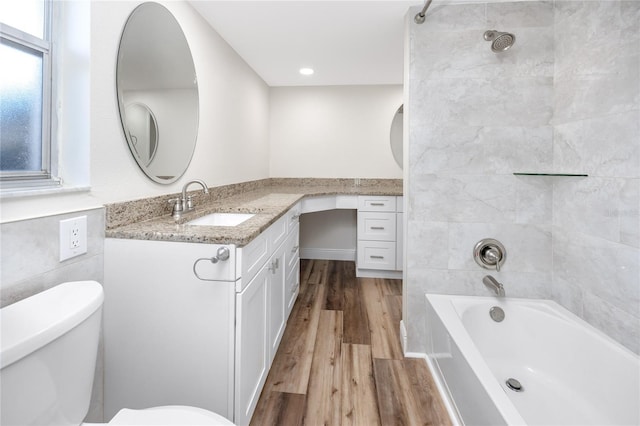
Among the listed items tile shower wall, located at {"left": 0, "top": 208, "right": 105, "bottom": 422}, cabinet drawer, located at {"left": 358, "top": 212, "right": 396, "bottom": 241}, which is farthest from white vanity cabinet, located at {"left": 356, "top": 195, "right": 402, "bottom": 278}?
tile shower wall, located at {"left": 0, "top": 208, "right": 105, "bottom": 422}

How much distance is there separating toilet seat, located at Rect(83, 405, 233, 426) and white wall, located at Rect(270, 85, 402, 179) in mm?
3061

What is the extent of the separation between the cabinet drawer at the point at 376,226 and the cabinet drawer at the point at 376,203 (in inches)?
2.0

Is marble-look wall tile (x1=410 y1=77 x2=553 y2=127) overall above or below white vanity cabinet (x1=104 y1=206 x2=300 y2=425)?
above

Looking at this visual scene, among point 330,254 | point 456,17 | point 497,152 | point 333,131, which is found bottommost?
point 330,254

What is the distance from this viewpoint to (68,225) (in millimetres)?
1015

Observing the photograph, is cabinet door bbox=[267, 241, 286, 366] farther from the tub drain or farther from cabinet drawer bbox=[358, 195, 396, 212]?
cabinet drawer bbox=[358, 195, 396, 212]

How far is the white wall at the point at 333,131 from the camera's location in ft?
11.7

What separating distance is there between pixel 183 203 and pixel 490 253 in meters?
1.74

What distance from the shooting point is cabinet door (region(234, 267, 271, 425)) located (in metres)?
1.13

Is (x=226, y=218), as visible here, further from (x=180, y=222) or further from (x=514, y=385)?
(x=514, y=385)

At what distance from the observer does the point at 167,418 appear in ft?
2.78

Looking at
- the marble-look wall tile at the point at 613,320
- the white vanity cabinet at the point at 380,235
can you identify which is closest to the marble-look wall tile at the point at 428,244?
the marble-look wall tile at the point at 613,320

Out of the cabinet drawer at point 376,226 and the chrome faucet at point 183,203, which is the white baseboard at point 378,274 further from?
the chrome faucet at point 183,203

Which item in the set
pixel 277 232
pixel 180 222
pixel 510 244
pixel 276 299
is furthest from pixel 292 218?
pixel 510 244
